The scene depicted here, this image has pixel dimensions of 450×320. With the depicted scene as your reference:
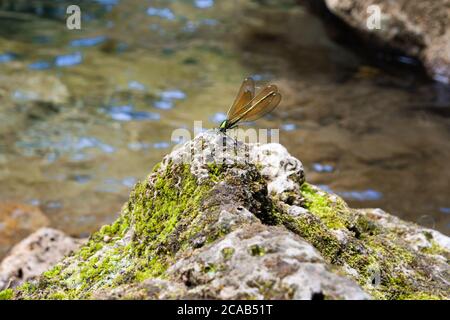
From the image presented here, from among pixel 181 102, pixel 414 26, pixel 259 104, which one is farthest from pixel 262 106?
pixel 414 26

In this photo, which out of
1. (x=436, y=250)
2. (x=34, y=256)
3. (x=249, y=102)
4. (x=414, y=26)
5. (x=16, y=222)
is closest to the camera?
(x=249, y=102)

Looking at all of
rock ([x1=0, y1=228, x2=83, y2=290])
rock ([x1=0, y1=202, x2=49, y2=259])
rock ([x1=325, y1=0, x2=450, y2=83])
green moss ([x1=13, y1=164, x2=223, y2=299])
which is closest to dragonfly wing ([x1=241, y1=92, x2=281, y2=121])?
green moss ([x1=13, y1=164, x2=223, y2=299])

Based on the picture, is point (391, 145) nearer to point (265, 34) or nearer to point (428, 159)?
point (428, 159)

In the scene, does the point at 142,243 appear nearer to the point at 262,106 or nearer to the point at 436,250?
the point at 262,106

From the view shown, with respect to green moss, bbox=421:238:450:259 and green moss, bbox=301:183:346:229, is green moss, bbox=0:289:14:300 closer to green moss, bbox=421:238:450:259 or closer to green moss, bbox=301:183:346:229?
green moss, bbox=301:183:346:229

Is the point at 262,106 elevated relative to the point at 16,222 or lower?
elevated

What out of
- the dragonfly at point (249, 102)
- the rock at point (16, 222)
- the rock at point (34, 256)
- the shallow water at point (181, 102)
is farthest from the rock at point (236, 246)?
the rock at point (16, 222)

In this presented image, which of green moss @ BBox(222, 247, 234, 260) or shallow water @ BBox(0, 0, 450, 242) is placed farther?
shallow water @ BBox(0, 0, 450, 242)

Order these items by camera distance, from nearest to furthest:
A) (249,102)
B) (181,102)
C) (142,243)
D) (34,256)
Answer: (142,243)
(249,102)
(34,256)
(181,102)
